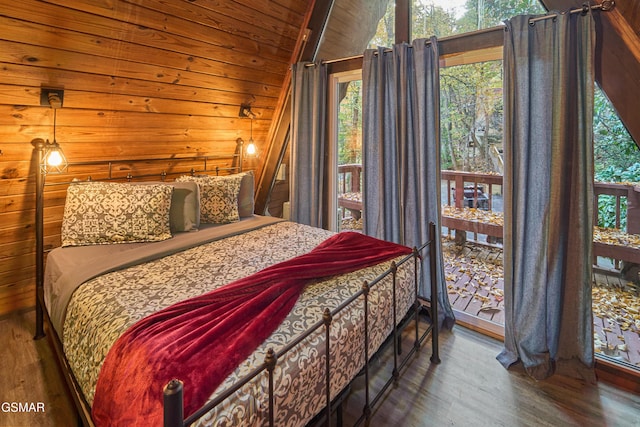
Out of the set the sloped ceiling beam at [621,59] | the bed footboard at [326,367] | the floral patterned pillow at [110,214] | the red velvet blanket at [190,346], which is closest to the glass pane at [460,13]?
the sloped ceiling beam at [621,59]

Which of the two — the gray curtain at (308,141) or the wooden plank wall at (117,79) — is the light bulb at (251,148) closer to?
the wooden plank wall at (117,79)

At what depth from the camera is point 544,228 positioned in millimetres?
2041

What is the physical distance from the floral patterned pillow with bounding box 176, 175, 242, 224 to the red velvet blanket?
1340 millimetres

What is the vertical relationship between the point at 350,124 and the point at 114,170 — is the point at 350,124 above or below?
above

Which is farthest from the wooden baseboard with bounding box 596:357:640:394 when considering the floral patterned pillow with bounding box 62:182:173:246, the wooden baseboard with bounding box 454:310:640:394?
the floral patterned pillow with bounding box 62:182:173:246

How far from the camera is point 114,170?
2.66 m

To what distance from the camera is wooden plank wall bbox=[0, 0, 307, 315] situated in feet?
6.32

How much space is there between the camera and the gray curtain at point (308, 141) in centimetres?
321

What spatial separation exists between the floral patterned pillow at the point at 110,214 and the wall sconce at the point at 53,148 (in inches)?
7.6

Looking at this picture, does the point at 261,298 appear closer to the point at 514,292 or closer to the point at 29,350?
the point at 514,292

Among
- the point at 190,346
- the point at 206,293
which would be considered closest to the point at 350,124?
the point at 206,293

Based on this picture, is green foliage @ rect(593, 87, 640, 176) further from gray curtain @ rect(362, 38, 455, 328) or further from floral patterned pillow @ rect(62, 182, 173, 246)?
floral patterned pillow @ rect(62, 182, 173, 246)

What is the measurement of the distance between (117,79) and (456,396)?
112 inches

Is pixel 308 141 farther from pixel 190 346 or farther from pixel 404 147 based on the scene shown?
pixel 190 346
